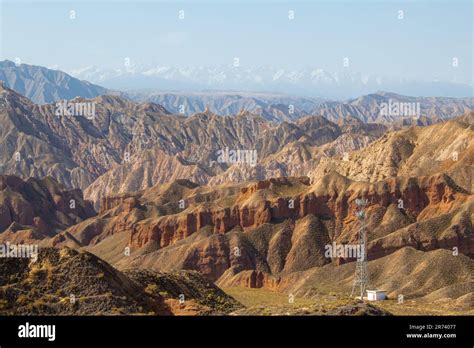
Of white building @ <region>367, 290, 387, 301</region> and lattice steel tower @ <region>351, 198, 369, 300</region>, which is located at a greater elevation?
lattice steel tower @ <region>351, 198, 369, 300</region>

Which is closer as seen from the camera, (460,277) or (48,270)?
(48,270)

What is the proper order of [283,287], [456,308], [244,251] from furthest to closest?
[244,251] → [283,287] → [456,308]

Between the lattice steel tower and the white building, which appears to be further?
the white building

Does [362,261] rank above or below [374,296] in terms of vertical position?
above

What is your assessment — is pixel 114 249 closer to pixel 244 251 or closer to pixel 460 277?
pixel 244 251

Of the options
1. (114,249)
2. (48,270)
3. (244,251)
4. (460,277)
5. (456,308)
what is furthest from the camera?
(114,249)

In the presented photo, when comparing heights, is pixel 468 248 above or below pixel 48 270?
below

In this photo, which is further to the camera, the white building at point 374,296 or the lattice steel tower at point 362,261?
the white building at point 374,296

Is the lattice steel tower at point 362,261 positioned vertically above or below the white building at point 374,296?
above

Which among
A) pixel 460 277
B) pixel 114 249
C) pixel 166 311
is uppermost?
pixel 166 311
